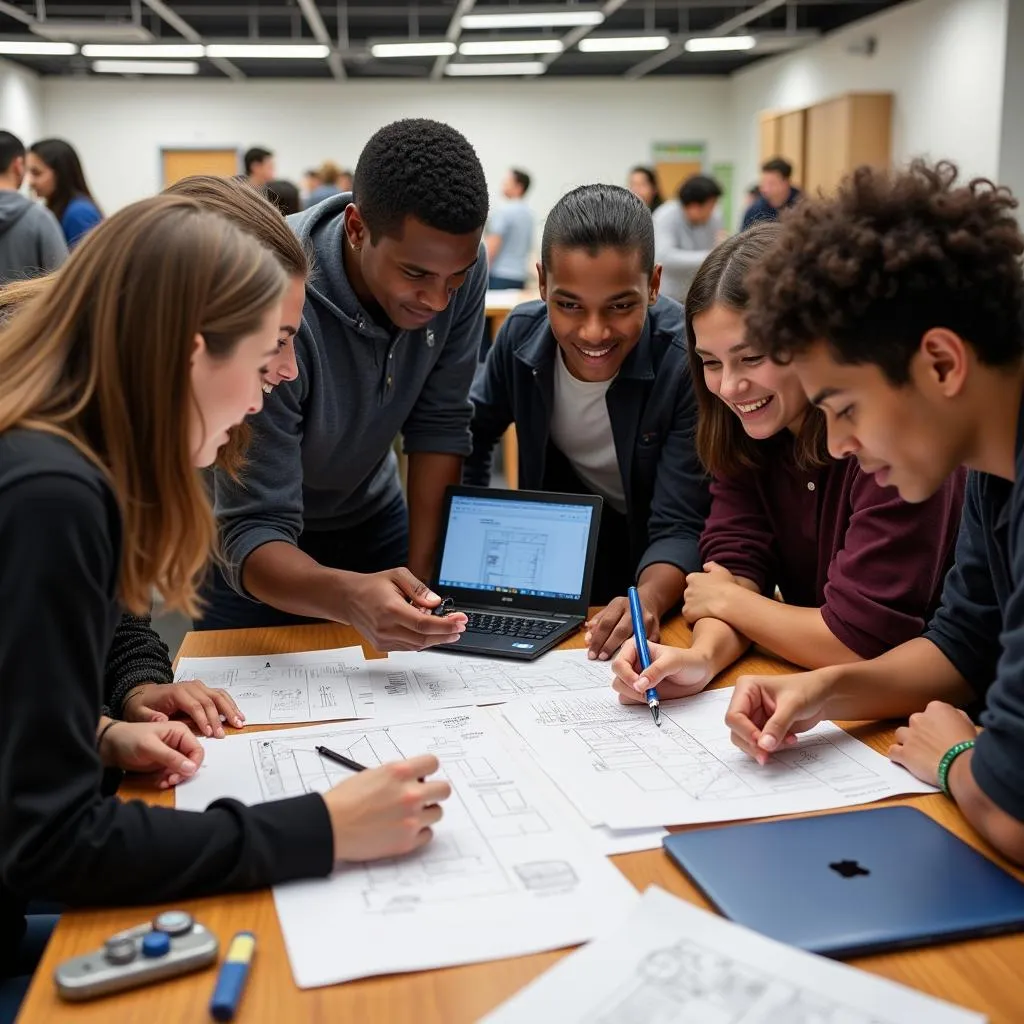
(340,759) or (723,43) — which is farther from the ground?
(723,43)

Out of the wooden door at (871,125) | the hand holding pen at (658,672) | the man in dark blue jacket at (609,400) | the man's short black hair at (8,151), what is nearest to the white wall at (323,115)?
the wooden door at (871,125)

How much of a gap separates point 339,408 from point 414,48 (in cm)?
876

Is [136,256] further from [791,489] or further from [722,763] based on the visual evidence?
A: [791,489]

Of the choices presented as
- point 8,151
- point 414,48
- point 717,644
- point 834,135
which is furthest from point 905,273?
point 414,48

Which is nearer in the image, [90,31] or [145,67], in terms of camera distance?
[90,31]

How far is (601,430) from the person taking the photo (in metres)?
1.93

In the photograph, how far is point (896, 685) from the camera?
1.23 m

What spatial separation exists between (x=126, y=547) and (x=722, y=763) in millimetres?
612

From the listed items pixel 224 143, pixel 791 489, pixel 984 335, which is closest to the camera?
pixel 984 335

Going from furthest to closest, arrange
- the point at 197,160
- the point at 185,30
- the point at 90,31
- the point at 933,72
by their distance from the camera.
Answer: the point at 197,160 → the point at 185,30 → the point at 90,31 → the point at 933,72

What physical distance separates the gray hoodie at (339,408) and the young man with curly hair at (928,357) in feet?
2.60

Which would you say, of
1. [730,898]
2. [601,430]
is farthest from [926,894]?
[601,430]

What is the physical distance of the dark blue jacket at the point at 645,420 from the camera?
1.79 m

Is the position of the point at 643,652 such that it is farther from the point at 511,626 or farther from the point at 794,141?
the point at 794,141
